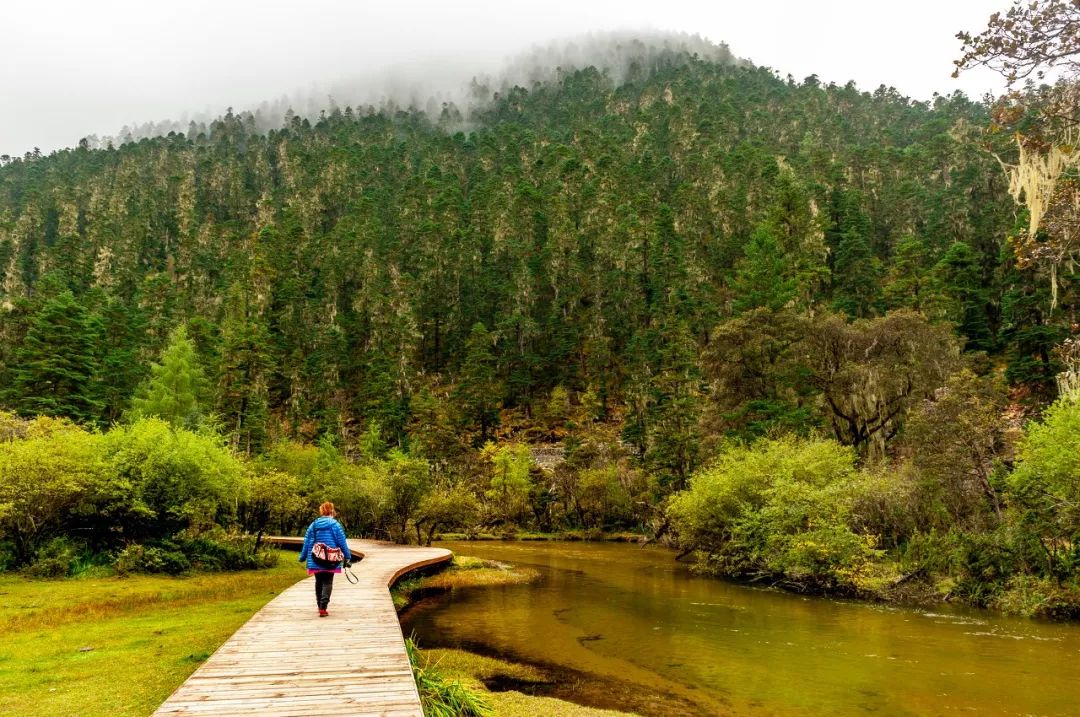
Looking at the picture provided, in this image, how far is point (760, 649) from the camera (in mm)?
15383

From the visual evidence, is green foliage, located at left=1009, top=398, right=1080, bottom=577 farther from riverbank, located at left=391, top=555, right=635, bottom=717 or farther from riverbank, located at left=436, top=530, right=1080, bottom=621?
riverbank, located at left=391, top=555, right=635, bottom=717

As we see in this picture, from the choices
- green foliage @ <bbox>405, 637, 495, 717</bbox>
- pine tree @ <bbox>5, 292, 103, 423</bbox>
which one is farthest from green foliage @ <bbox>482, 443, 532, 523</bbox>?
green foliage @ <bbox>405, 637, 495, 717</bbox>

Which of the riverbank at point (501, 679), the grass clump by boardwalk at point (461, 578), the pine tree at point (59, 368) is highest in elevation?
the pine tree at point (59, 368)

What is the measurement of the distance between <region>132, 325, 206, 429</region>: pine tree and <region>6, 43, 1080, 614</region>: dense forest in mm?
303

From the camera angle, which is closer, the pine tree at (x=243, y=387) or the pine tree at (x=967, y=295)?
the pine tree at (x=243, y=387)

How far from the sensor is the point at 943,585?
21516 mm

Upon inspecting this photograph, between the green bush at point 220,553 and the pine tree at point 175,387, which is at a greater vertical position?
the pine tree at point 175,387

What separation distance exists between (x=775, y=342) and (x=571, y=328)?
3828 cm

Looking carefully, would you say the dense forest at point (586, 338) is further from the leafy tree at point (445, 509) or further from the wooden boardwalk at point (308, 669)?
the wooden boardwalk at point (308, 669)

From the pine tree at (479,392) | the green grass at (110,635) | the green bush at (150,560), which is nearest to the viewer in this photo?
the green grass at (110,635)

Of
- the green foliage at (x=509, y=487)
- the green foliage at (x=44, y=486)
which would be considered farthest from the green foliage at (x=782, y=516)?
the green foliage at (x=44, y=486)

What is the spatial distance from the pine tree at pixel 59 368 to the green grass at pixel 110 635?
108 ft

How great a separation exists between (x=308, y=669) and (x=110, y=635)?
29.5 feet

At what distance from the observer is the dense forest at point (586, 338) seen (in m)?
22.9
